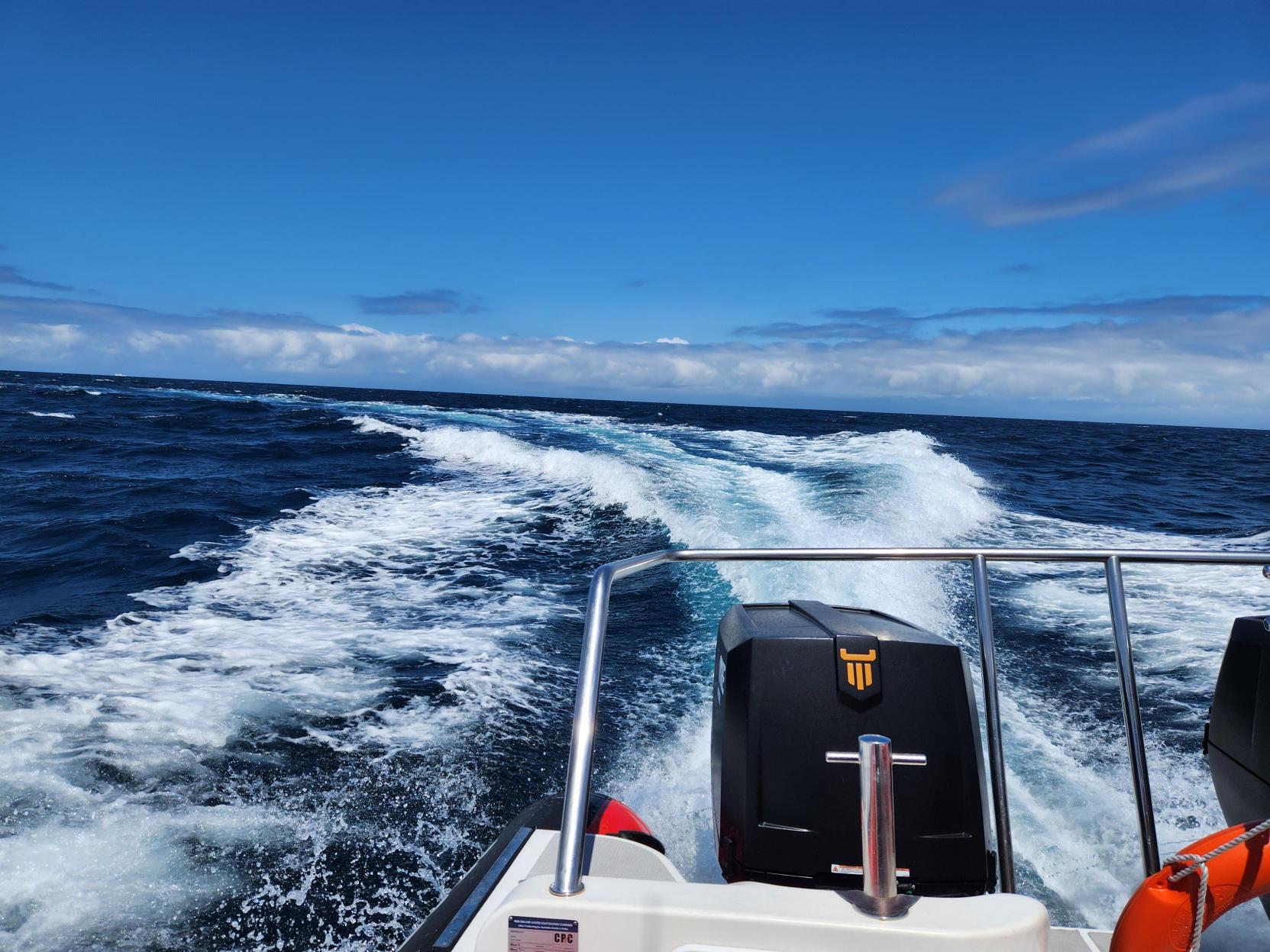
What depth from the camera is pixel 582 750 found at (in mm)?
1184

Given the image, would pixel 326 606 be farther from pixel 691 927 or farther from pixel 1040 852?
pixel 691 927

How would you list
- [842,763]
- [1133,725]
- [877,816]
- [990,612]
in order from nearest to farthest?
1. [877,816]
2. [842,763]
3. [1133,725]
4. [990,612]

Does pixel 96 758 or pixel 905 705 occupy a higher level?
pixel 905 705

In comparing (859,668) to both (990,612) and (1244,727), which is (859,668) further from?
(1244,727)

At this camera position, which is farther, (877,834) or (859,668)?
(859,668)

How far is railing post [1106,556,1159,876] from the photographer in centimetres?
156

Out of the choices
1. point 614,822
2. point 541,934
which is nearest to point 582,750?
point 541,934

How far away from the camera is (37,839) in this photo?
104 inches

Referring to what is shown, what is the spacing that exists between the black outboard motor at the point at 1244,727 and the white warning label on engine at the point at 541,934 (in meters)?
1.44

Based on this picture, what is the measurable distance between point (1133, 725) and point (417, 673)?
353 centimetres

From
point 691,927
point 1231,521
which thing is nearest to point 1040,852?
point 691,927

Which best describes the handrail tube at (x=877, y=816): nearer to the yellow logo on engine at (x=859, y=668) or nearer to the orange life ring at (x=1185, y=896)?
the orange life ring at (x=1185, y=896)

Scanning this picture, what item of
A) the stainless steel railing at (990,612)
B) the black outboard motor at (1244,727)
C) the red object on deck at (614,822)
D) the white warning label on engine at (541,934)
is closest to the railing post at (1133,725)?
the stainless steel railing at (990,612)

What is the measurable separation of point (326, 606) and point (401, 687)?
5.46 feet
